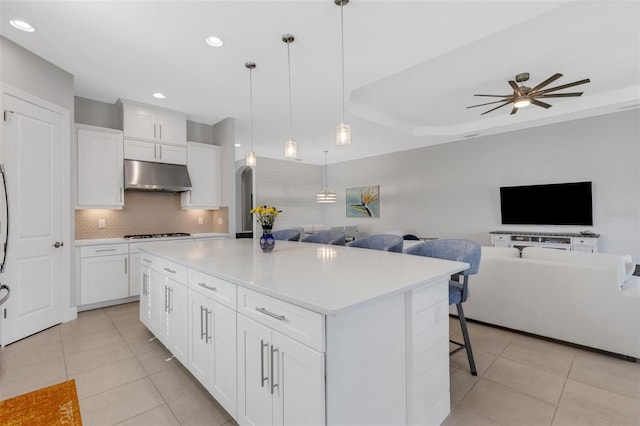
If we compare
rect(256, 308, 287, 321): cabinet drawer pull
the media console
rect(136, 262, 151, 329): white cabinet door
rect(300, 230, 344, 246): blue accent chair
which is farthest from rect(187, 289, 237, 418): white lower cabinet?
the media console

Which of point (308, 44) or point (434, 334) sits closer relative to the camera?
Answer: point (434, 334)

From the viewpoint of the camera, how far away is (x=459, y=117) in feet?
17.5

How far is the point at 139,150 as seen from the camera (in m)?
4.04

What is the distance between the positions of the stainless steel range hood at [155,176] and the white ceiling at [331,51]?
2.98ft

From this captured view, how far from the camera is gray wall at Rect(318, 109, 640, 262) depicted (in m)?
4.49

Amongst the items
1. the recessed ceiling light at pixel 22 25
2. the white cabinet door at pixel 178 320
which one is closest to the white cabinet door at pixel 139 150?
the recessed ceiling light at pixel 22 25

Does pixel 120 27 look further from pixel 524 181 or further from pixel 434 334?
pixel 524 181

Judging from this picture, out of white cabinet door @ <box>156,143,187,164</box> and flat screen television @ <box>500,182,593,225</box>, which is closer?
white cabinet door @ <box>156,143,187,164</box>

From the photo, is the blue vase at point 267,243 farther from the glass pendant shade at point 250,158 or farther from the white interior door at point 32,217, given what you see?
the white interior door at point 32,217

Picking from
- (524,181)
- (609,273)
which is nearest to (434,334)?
(609,273)

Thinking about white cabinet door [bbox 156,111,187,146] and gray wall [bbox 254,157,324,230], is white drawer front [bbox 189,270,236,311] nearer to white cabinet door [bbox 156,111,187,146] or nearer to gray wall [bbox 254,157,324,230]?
white cabinet door [bbox 156,111,187,146]

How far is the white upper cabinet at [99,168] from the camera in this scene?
3.59 meters

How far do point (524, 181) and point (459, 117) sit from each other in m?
1.82

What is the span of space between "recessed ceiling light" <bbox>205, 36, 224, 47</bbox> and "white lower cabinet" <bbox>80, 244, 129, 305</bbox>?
9.35 ft
